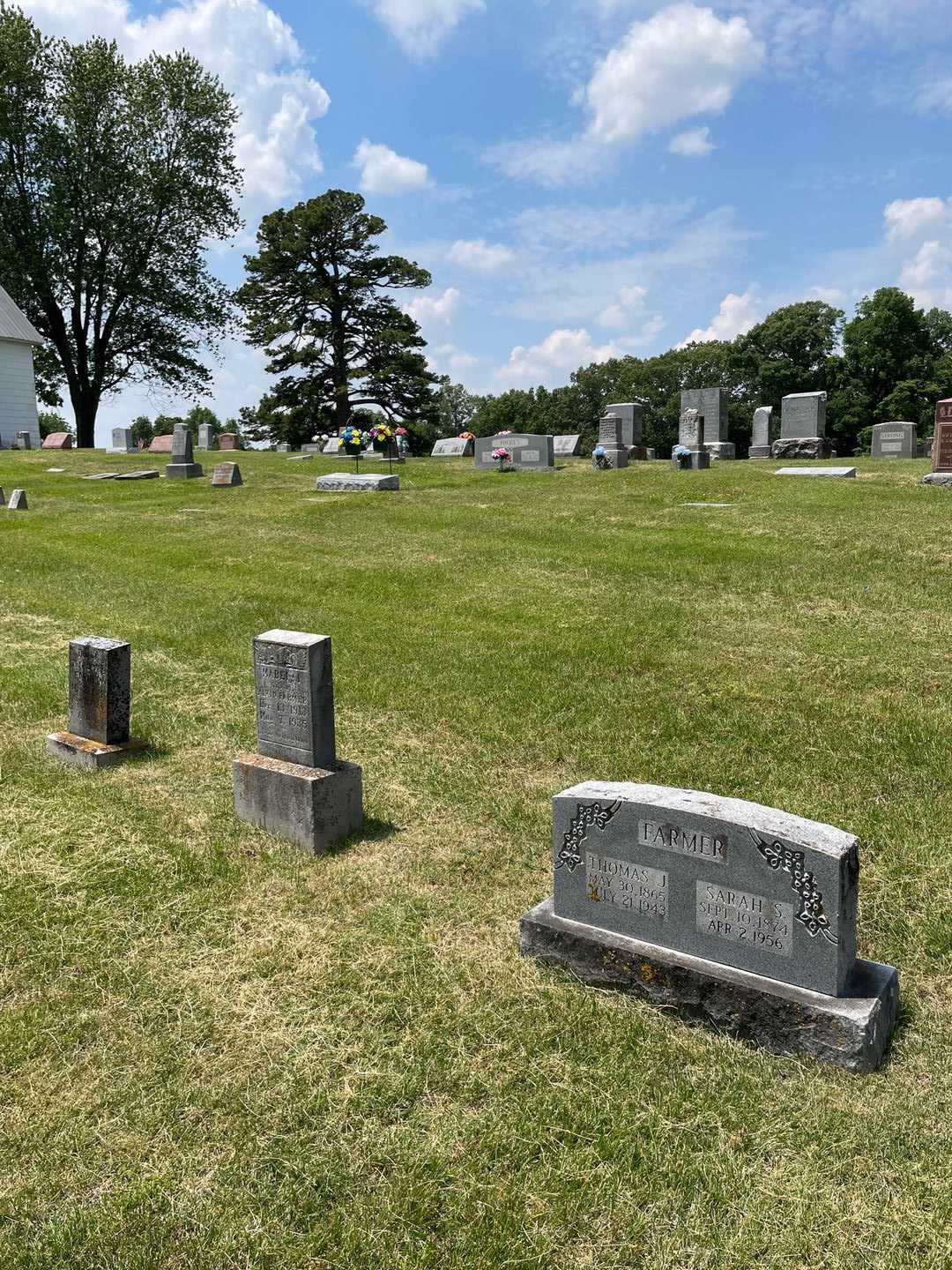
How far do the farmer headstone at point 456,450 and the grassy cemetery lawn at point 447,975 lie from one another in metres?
23.9

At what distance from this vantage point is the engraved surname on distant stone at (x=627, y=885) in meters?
3.51

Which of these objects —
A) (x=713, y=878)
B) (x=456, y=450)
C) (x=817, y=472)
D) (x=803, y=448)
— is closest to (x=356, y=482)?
(x=817, y=472)

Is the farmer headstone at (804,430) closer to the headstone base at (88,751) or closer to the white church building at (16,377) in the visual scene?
the headstone base at (88,751)

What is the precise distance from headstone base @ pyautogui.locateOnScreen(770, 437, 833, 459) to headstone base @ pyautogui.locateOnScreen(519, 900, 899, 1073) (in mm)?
25899

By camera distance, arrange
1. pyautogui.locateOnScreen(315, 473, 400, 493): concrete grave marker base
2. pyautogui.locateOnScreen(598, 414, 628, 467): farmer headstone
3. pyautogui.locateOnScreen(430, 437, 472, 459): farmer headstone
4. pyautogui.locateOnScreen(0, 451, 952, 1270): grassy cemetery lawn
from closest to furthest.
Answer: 1. pyautogui.locateOnScreen(0, 451, 952, 1270): grassy cemetery lawn
2. pyautogui.locateOnScreen(315, 473, 400, 493): concrete grave marker base
3. pyautogui.locateOnScreen(598, 414, 628, 467): farmer headstone
4. pyautogui.locateOnScreen(430, 437, 472, 459): farmer headstone

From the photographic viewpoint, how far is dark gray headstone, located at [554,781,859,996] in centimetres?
314

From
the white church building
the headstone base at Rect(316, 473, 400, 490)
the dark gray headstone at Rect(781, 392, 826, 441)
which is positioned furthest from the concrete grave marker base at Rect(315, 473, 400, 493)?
the white church building

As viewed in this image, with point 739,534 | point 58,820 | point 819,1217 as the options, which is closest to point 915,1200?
point 819,1217

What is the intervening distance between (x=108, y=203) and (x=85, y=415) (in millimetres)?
9131

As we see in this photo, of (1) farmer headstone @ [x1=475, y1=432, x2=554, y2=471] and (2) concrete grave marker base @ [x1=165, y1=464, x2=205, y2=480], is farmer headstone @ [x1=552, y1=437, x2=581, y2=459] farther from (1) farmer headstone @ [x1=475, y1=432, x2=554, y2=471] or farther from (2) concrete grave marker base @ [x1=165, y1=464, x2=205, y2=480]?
(2) concrete grave marker base @ [x1=165, y1=464, x2=205, y2=480]

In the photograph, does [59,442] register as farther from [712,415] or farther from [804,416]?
[804,416]

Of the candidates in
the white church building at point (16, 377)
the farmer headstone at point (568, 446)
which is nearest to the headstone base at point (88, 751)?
the farmer headstone at point (568, 446)

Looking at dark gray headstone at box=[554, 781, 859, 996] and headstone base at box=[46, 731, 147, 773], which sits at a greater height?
dark gray headstone at box=[554, 781, 859, 996]

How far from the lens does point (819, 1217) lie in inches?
99.7
